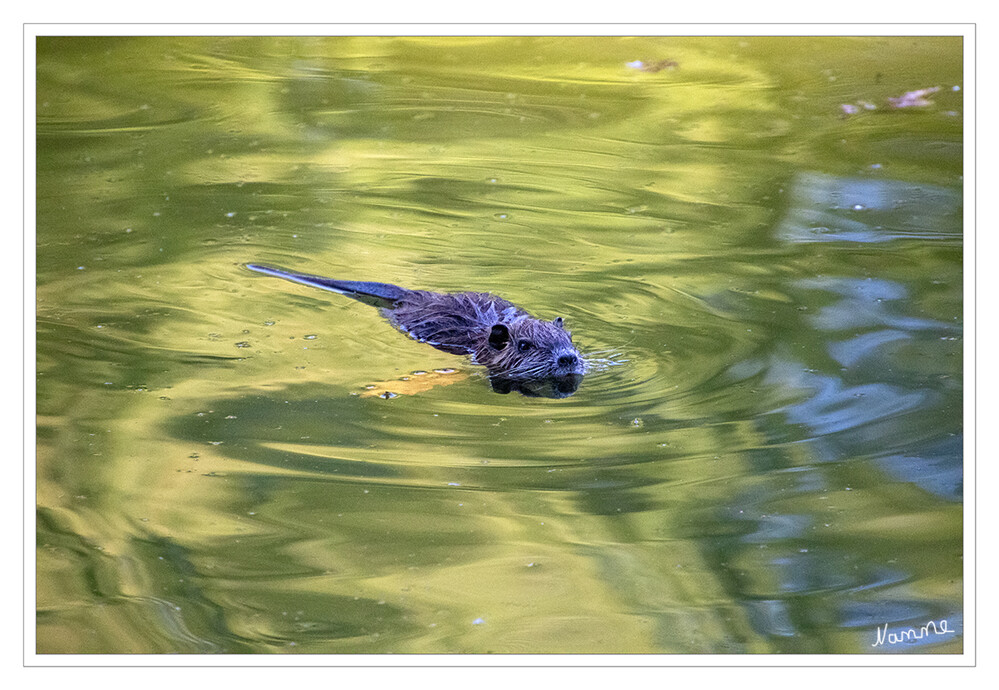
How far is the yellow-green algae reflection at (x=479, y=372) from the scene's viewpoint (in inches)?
144

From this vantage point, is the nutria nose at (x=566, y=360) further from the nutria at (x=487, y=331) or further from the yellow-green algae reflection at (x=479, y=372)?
the yellow-green algae reflection at (x=479, y=372)

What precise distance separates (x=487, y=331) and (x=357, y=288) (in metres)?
0.81

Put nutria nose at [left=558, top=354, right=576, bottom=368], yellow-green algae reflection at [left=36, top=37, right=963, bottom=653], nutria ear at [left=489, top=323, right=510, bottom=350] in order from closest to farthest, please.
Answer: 1. yellow-green algae reflection at [left=36, top=37, right=963, bottom=653]
2. nutria nose at [left=558, top=354, right=576, bottom=368]
3. nutria ear at [left=489, top=323, right=510, bottom=350]

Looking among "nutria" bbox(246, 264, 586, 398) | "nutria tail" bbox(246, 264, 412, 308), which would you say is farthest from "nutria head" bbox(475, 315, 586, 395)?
"nutria tail" bbox(246, 264, 412, 308)

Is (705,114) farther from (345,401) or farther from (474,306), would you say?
(345,401)

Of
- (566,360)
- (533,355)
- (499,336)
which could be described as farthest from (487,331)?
(566,360)

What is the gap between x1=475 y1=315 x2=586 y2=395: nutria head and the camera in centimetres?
487
